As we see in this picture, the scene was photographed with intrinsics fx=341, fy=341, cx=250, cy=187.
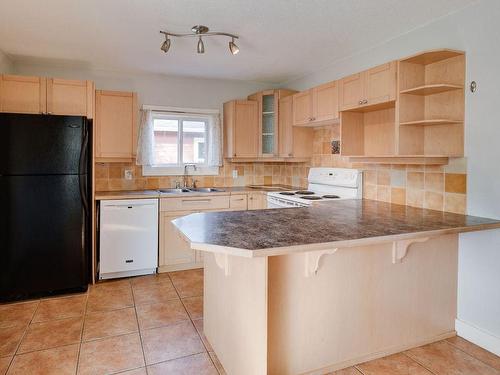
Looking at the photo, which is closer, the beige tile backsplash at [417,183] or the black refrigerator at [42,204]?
the beige tile backsplash at [417,183]

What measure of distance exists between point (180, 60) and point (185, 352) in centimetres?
284

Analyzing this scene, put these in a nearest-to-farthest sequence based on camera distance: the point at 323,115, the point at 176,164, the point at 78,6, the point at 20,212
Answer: the point at 78,6, the point at 20,212, the point at 323,115, the point at 176,164

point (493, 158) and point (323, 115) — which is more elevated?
point (323, 115)

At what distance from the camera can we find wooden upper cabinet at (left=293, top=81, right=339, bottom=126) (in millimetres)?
3400

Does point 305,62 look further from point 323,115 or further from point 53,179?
point 53,179

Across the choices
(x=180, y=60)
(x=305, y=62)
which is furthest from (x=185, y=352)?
(x=305, y=62)

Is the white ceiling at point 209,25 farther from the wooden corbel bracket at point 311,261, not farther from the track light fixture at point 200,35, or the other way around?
the wooden corbel bracket at point 311,261

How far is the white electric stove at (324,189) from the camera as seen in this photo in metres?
3.43

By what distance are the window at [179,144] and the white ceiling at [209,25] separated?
718 mm

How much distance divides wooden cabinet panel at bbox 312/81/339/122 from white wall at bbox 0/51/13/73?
10.5 feet

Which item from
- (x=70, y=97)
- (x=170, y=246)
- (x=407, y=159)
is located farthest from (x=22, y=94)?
(x=407, y=159)

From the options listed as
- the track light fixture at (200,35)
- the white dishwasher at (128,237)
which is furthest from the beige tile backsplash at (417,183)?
the white dishwasher at (128,237)

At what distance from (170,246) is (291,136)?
1.92 metres

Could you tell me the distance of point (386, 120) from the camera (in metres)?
3.08
